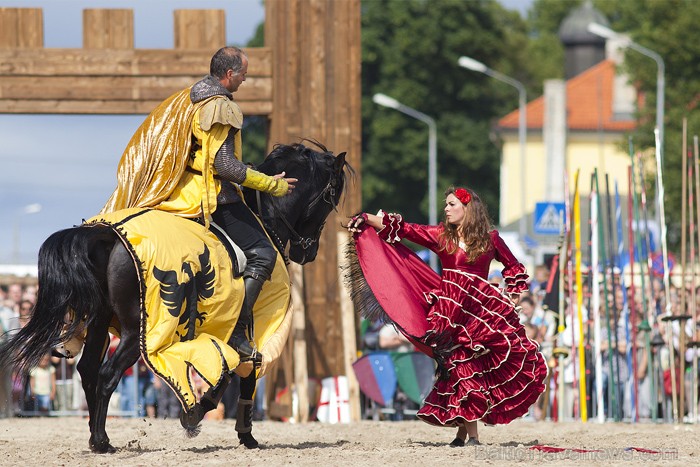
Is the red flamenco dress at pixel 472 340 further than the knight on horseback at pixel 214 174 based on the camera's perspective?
Yes

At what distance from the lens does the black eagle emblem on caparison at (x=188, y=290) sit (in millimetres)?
7715

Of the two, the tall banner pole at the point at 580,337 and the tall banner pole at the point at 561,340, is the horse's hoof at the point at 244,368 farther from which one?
the tall banner pole at the point at 561,340

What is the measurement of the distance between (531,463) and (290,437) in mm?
2924

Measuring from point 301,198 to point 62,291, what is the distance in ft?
5.51

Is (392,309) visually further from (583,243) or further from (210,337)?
(583,243)

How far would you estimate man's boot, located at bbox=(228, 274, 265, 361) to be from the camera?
8164mm

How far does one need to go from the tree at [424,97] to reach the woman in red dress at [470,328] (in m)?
34.9

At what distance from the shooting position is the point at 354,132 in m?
12.8

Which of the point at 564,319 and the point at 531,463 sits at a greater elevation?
the point at 564,319

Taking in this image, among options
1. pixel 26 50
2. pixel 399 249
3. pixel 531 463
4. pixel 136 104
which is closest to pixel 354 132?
pixel 136 104

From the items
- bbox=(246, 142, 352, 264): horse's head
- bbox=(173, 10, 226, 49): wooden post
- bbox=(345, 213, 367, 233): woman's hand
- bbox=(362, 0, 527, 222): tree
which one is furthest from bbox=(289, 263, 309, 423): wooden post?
bbox=(362, 0, 527, 222): tree

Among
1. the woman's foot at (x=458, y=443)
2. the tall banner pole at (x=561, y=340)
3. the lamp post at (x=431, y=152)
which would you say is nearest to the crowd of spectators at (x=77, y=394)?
the tall banner pole at (x=561, y=340)

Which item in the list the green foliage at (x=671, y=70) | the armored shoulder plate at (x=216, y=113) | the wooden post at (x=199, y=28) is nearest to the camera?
the armored shoulder plate at (x=216, y=113)

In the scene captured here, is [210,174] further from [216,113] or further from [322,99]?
[322,99]
